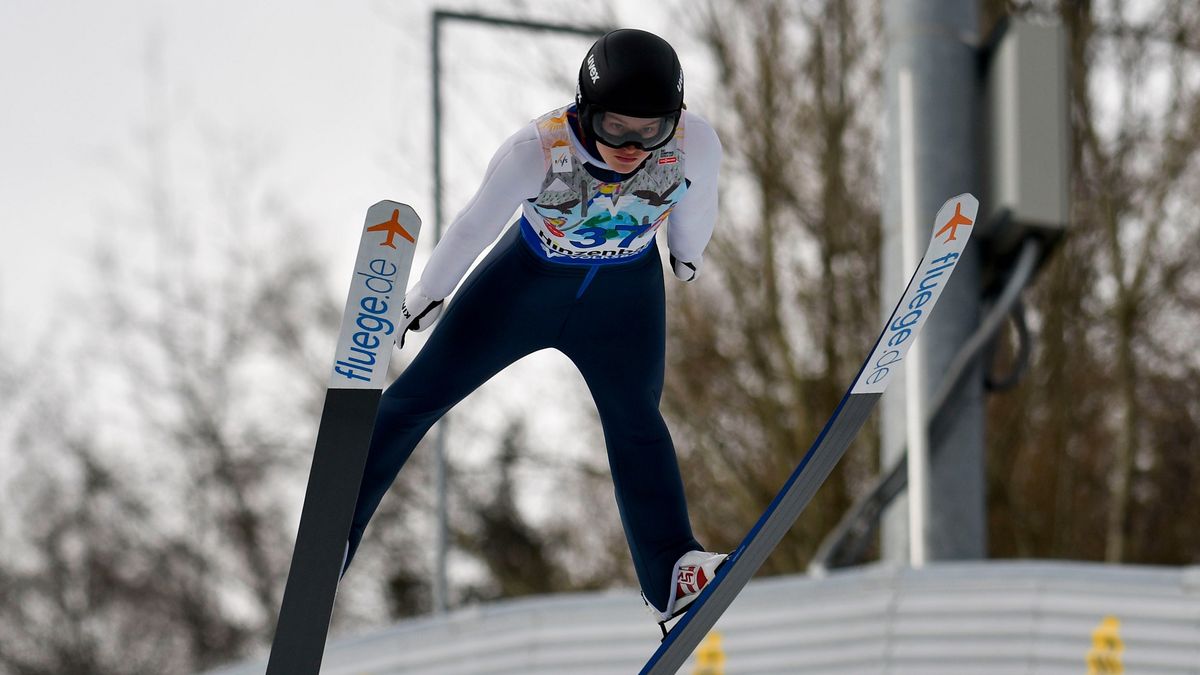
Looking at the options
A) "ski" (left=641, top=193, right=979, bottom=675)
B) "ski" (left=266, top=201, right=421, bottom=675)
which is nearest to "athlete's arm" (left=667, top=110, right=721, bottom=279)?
"ski" (left=641, top=193, right=979, bottom=675)

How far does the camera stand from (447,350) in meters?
3.26

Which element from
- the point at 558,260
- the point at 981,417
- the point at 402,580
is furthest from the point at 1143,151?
the point at 558,260

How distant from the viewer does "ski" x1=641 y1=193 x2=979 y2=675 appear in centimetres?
327

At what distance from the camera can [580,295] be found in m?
3.26

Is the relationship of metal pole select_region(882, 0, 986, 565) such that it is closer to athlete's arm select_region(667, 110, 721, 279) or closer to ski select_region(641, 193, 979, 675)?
ski select_region(641, 193, 979, 675)

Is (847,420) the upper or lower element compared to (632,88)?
lower

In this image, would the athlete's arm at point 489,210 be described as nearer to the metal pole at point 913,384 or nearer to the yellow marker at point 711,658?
the metal pole at point 913,384

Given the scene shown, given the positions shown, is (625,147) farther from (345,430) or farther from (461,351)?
(345,430)

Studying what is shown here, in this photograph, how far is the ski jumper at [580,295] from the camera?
3014mm

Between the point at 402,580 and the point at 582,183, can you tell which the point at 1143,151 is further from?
the point at 582,183

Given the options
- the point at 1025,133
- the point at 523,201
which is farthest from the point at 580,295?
the point at 1025,133

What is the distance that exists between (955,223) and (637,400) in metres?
0.83

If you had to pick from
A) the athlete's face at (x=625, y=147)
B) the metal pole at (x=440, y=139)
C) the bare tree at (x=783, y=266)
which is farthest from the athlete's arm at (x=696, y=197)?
the bare tree at (x=783, y=266)

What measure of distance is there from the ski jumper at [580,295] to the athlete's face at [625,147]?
46 mm
